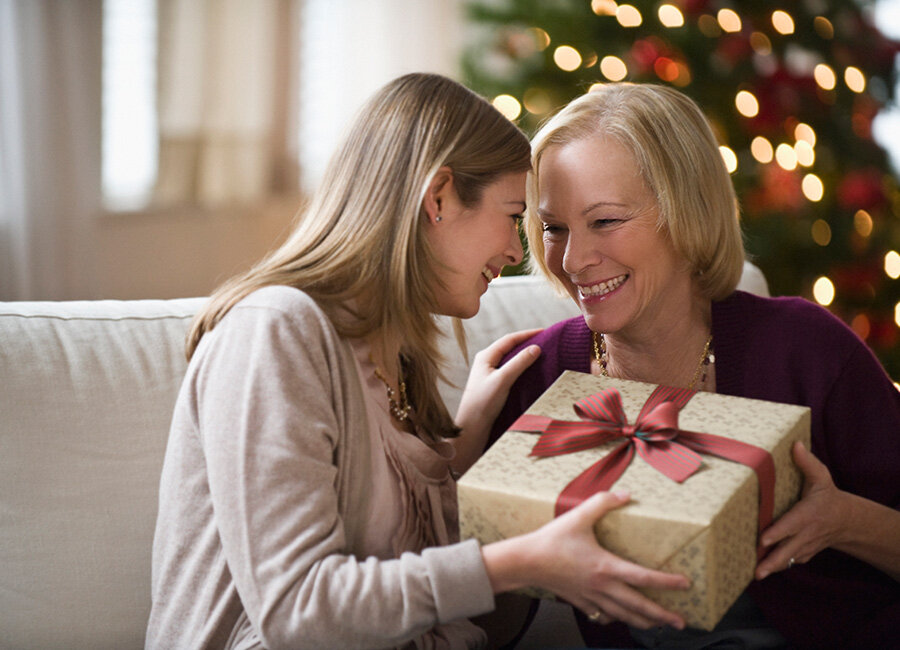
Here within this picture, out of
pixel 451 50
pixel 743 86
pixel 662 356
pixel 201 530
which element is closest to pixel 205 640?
pixel 201 530

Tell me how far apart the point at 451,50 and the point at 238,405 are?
3.02 meters

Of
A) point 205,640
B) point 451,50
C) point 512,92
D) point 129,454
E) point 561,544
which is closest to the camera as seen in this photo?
point 561,544

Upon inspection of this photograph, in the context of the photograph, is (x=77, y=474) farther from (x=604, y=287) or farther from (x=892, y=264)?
(x=892, y=264)

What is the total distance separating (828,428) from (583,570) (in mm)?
593

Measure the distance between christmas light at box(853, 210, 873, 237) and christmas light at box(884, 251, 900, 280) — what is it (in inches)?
4.1

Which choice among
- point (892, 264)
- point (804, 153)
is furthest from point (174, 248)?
point (892, 264)

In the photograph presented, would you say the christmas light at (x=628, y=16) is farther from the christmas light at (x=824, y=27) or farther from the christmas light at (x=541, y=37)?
the christmas light at (x=824, y=27)

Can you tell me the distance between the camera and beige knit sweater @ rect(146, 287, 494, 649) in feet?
3.36

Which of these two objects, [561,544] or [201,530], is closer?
[561,544]

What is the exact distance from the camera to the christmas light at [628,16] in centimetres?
255

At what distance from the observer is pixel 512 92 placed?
2508 millimetres

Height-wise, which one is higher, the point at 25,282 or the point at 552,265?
the point at 552,265

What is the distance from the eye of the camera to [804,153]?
9.15 feet

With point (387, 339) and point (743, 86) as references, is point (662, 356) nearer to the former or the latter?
point (387, 339)
